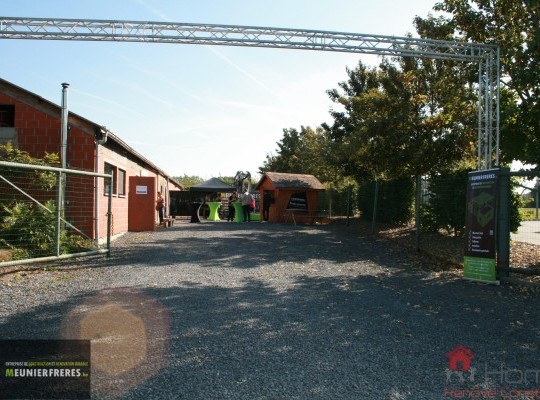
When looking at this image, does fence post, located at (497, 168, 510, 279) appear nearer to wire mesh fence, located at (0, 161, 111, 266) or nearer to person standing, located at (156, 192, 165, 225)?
wire mesh fence, located at (0, 161, 111, 266)

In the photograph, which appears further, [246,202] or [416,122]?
[246,202]

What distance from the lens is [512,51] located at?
10.5 m

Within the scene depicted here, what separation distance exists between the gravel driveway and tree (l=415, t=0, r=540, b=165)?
4.75 meters

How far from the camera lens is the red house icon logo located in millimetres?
3794

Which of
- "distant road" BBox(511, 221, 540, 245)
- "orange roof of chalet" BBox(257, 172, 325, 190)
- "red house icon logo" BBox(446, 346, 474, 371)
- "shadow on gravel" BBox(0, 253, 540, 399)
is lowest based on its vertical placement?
"red house icon logo" BBox(446, 346, 474, 371)

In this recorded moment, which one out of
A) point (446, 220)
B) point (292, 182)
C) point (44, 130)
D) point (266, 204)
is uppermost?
point (44, 130)

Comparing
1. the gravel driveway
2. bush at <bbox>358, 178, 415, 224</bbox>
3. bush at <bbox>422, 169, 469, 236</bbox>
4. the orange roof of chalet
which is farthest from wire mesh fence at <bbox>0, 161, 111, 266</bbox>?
the orange roof of chalet

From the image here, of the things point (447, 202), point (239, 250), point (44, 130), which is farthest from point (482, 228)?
point (44, 130)

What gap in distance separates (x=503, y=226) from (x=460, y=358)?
487 centimetres

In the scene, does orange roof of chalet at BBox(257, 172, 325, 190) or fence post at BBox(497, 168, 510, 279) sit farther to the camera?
orange roof of chalet at BBox(257, 172, 325, 190)

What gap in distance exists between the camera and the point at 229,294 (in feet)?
20.9

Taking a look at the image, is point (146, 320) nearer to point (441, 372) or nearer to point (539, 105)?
point (441, 372)

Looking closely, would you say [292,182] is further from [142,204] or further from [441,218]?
[441,218]

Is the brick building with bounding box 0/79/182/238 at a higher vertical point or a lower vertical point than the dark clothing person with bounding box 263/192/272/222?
higher
